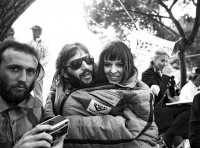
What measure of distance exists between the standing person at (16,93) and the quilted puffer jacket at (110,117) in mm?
267

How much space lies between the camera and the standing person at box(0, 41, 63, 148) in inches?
64.1

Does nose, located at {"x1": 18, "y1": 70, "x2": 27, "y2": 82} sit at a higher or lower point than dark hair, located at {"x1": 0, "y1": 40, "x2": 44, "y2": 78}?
lower

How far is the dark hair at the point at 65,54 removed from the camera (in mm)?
2275

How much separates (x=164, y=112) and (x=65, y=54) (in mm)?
2623

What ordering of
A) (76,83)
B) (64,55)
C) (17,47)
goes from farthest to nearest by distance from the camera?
(64,55) → (76,83) → (17,47)

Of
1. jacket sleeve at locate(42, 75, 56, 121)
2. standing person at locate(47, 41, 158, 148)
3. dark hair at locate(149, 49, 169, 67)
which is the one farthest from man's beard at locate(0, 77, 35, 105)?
dark hair at locate(149, 49, 169, 67)

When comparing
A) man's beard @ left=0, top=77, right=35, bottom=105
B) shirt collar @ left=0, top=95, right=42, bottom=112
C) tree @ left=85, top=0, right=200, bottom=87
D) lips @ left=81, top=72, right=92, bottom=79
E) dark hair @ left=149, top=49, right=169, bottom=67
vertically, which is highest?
tree @ left=85, top=0, right=200, bottom=87

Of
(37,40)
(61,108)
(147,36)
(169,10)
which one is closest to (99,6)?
(169,10)

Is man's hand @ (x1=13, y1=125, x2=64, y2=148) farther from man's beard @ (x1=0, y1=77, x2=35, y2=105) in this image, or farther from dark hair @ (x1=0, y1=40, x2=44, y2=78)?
dark hair @ (x1=0, y1=40, x2=44, y2=78)

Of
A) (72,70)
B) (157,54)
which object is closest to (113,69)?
(72,70)

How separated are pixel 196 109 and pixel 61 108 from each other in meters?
1.65

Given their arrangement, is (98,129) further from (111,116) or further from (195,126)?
(195,126)

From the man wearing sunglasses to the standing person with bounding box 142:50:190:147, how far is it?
2170 millimetres

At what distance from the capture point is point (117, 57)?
2.28m
